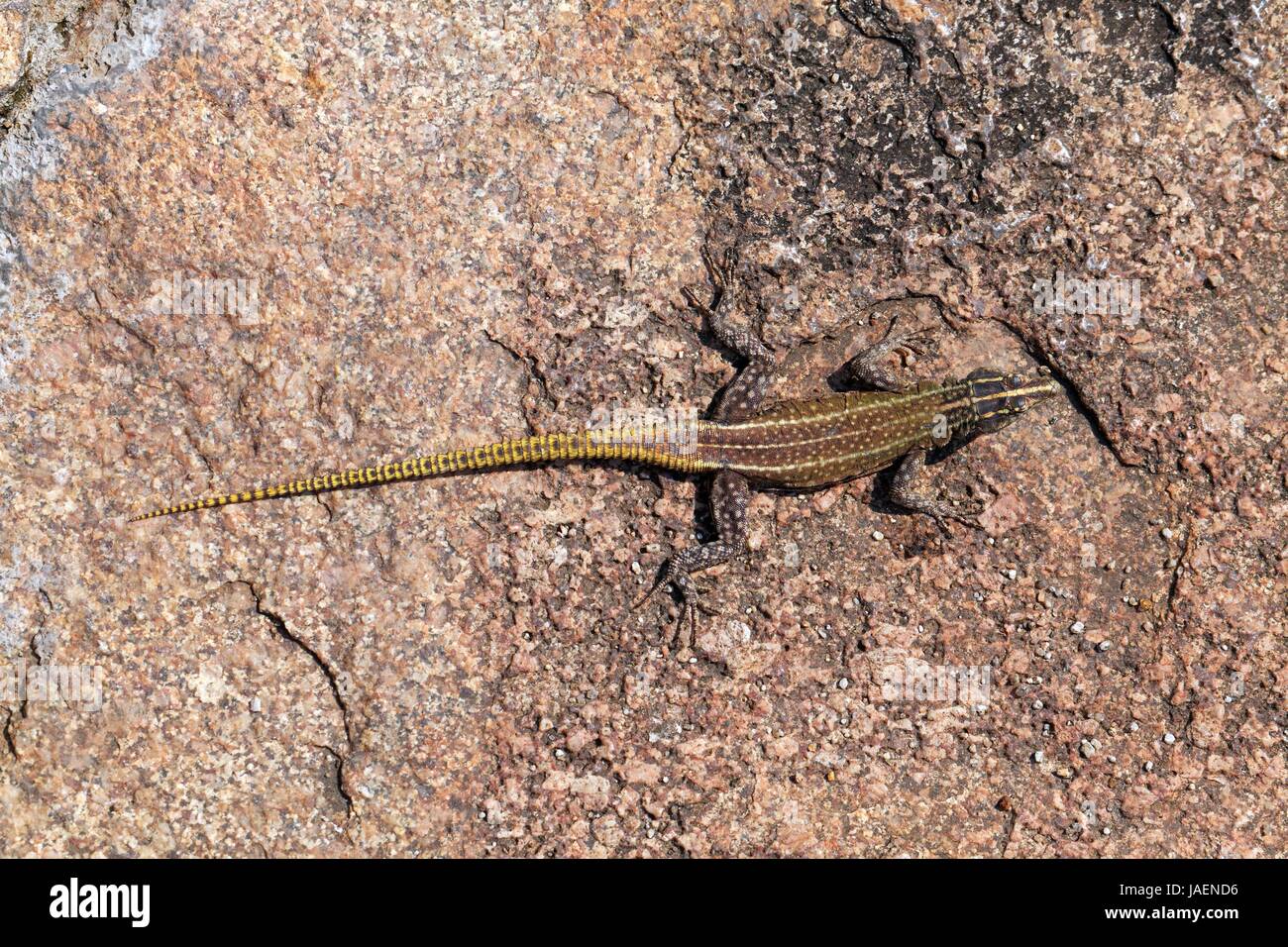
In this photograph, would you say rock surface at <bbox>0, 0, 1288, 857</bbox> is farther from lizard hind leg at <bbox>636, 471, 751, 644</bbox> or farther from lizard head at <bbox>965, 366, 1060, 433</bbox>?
lizard head at <bbox>965, 366, 1060, 433</bbox>

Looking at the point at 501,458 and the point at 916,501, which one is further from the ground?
the point at 501,458

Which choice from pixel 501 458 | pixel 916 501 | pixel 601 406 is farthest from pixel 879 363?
Result: pixel 501 458

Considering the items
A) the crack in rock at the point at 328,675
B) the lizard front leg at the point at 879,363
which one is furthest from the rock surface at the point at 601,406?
the lizard front leg at the point at 879,363

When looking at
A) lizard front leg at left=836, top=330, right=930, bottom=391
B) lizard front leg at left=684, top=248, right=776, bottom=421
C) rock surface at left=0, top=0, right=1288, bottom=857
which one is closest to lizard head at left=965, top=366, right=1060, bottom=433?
rock surface at left=0, top=0, right=1288, bottom=857

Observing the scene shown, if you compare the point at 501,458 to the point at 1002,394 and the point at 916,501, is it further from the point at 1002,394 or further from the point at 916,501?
the point at 1002,394

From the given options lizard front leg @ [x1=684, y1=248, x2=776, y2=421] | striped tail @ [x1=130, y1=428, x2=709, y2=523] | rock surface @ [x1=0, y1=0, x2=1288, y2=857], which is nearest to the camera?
striped tail @ [x1=130, y1=428, x2=709, y2=523]

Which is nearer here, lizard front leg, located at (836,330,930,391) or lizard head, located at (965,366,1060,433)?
lizard head, located at (965,366,1060,433)

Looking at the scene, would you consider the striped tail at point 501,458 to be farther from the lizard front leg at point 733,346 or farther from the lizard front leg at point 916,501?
the lizard front leg at point 916,501
